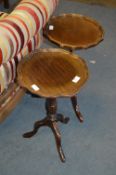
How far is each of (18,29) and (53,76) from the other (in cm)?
35

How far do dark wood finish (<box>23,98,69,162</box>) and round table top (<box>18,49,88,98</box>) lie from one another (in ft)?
0.67

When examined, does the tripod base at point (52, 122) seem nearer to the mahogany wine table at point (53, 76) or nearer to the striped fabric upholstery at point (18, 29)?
the mahogany wine table at point (53, 76)

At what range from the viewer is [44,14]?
1.84 meters

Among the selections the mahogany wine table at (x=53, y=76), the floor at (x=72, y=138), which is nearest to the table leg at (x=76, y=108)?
the floor at (x=72, y=138)

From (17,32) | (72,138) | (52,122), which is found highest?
(17,32)

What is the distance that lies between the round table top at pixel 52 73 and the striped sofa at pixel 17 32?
0.39 feet

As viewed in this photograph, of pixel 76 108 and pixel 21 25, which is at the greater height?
pixel 21 25

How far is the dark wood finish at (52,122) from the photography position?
1.93m

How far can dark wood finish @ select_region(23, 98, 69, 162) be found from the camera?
76.1 inches

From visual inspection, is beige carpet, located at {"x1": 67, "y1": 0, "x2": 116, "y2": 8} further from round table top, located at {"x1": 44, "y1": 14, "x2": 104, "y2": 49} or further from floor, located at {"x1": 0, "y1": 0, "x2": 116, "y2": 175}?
round table top, located at {"x1": 44, "y1": 14, "x2": 104, "y2": 49}

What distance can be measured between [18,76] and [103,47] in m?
1.48

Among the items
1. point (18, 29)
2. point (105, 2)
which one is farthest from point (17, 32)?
point (105, 2)

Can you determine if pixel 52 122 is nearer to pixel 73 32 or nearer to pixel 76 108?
pixel 76 108

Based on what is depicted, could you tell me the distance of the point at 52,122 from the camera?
201 cm
